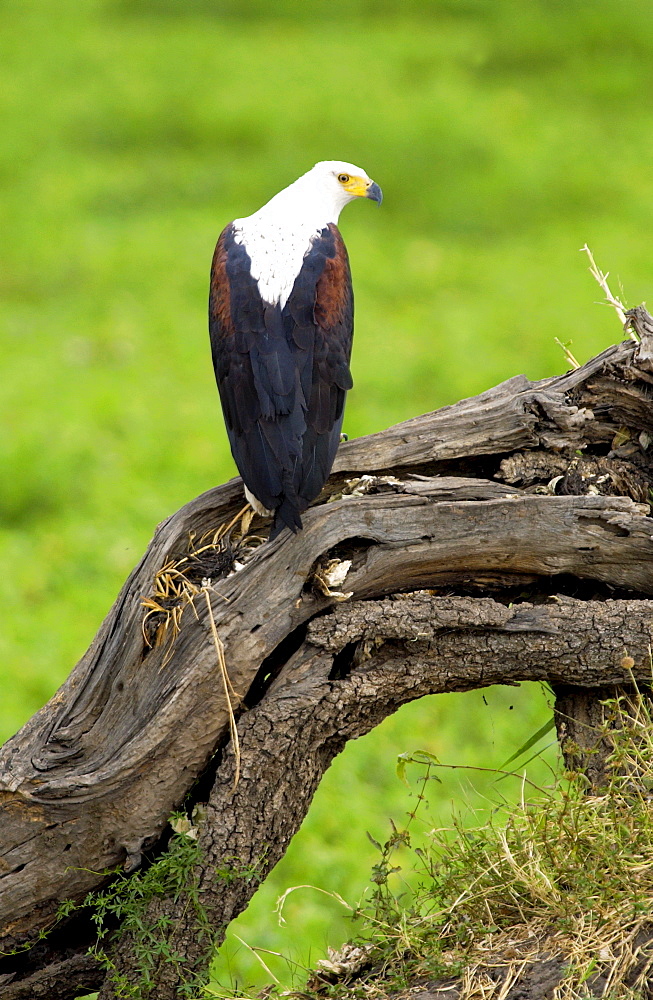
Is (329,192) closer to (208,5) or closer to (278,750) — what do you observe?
(278,750)

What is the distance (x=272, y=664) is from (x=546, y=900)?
980 millimetres

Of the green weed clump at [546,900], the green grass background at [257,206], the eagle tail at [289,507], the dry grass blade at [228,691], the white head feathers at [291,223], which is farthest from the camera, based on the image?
the green grass background at [257,206]

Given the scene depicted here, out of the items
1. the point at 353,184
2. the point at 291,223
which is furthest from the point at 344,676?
the point at 353,184

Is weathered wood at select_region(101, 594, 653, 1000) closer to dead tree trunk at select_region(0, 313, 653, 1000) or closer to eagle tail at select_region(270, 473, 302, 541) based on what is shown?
dead tree trunk at select_region(0, 313, 653, 1000)

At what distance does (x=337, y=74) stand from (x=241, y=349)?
40.4 ft

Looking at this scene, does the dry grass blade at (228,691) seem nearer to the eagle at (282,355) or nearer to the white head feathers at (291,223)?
the eagle at (282,355)

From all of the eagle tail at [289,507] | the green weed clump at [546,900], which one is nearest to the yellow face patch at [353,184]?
the eagle tail at [289,507]

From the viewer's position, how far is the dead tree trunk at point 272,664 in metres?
2.88

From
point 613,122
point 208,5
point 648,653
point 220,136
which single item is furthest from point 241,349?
point 208,5

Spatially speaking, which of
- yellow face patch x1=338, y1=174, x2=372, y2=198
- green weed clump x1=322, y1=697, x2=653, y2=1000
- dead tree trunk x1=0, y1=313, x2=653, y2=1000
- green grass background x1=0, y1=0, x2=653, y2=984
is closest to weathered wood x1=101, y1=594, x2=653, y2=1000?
dead tree trunk x1=0, y1=313, x2=653, y2=1000

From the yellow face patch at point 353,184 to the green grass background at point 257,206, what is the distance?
3200mm

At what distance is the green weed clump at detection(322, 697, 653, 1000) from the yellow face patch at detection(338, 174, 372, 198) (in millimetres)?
2180

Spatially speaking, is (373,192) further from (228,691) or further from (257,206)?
(257,206)

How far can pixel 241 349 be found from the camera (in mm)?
3193
